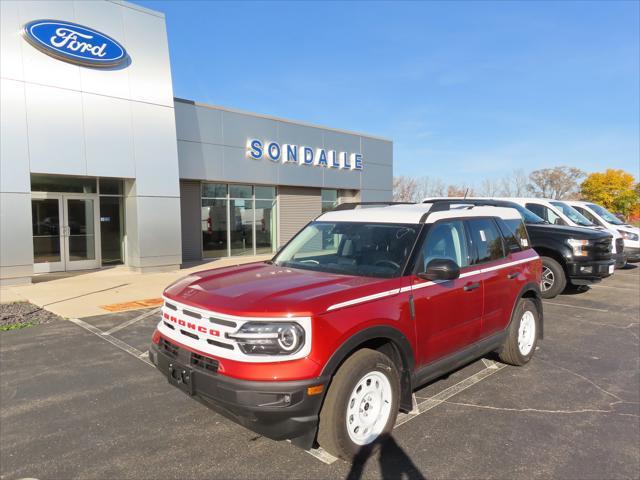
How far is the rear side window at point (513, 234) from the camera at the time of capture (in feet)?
17.1

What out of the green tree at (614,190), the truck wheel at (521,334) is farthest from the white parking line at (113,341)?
the green tree at (614,190)

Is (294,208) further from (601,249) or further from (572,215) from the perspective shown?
(601,249)

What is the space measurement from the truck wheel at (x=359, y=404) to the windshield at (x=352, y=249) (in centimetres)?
77

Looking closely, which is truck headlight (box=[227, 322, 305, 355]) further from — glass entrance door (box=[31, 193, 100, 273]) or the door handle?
glass entrance door (box=[31, 193, 100, 273])

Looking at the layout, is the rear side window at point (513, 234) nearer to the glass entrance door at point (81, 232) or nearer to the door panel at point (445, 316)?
the door panel at point (445, 316)

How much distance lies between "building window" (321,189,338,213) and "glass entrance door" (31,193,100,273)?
10010 mm

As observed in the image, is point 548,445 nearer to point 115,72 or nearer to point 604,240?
point 604,240

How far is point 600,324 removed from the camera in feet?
24.6

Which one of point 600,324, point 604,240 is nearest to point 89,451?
point 600,324

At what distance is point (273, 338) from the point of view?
2895 mm

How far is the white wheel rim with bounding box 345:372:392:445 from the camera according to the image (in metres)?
3.20

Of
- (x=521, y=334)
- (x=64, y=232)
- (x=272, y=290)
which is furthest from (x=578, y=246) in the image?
(x=64, y=232)

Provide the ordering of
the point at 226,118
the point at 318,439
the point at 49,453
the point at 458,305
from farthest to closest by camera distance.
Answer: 1. the point at 226,118
2. the point at 458,305
3. the point at 49,453
4. the point at 318,439

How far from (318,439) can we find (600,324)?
21.0 feet
